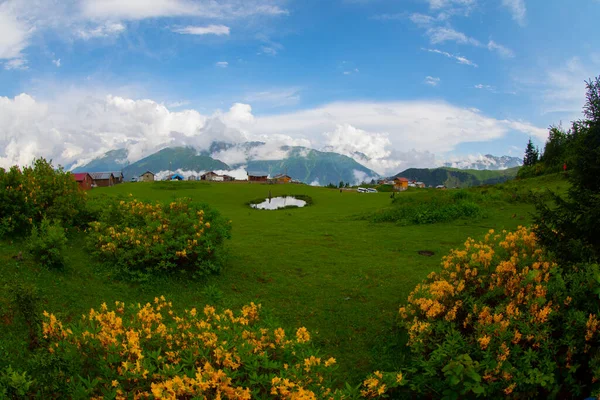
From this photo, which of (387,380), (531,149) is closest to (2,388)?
(387,380)

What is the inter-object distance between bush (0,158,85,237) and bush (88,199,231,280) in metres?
1.04

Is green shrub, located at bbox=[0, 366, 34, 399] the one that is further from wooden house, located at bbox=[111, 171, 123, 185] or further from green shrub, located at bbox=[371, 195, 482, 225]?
wooden house, located at bbox=[111, 171, 123, 185]

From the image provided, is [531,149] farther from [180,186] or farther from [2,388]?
[2,388]

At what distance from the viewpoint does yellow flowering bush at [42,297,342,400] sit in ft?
11.5

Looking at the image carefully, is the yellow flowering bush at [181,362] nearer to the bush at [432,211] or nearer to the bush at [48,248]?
the bush at [48,248]

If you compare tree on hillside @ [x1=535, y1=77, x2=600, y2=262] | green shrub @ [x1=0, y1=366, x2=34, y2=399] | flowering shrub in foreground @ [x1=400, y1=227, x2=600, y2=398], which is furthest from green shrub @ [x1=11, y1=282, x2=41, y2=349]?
tree on hillside @ [x1=535, y1=77, x2=600, y2=262]

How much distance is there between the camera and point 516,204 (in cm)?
2219

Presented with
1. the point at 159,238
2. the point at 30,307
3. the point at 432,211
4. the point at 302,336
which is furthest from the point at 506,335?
the point at 432,211

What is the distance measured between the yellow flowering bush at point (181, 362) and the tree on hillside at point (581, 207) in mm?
4616

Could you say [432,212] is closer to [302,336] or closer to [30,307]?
[302,336]

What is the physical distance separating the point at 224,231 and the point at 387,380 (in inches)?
271

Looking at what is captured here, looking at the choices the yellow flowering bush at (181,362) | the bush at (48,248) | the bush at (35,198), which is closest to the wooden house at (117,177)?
the bush at (35,198)

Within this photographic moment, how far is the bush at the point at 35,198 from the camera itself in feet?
32.6

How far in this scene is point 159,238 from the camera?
32.1 feet
